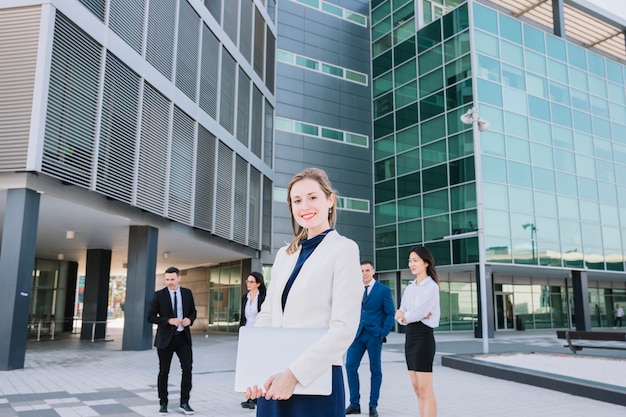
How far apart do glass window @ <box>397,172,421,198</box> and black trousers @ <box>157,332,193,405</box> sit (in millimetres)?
23676

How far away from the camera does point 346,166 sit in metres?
32.2

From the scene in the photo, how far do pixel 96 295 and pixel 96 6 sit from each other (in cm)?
1394

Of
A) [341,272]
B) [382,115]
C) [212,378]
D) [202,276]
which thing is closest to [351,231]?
[382,115]

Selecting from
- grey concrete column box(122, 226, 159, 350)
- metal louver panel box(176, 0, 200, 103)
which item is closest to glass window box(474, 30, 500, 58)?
metal louver panel box(176, 0, 200, 103)

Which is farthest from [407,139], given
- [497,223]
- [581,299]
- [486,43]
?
[581,299]

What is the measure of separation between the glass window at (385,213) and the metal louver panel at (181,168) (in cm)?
1569

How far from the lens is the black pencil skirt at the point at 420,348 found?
533 cm

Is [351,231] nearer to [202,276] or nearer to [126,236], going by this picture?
[202,276]

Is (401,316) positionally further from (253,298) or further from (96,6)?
(96,6)

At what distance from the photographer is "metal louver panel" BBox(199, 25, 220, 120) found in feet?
66.3

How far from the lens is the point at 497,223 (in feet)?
84.3

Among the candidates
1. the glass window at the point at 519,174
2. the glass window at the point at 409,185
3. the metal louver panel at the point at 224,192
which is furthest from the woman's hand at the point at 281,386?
the glass window at the point at 409,185

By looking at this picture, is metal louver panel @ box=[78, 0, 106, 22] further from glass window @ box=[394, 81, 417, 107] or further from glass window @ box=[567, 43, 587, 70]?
glass window @ box=[567, 43, 587, 70]

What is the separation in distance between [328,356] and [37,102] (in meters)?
12.2
